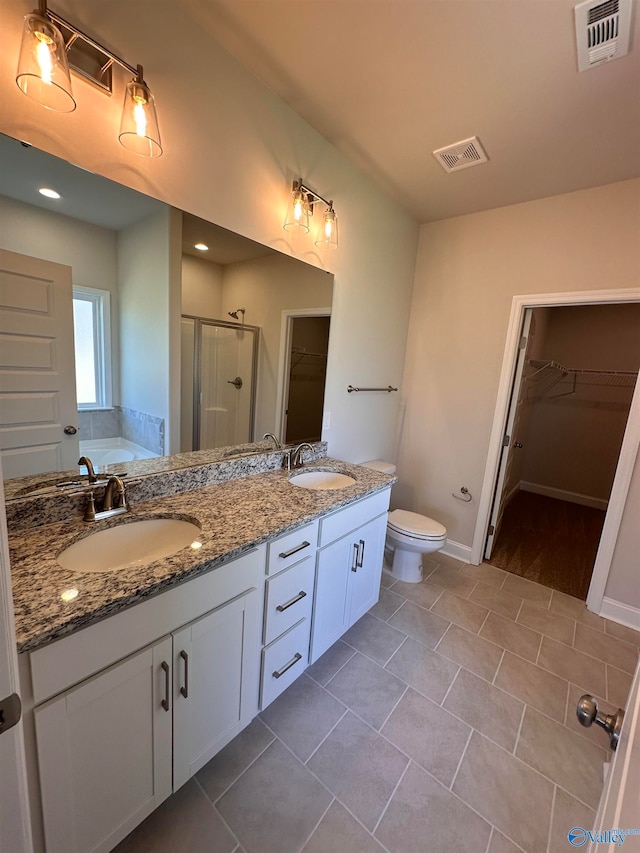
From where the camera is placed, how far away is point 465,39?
1.29 m

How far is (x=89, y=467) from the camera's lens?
1.21 m

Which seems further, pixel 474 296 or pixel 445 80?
pixel 474 296

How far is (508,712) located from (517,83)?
2.74 m

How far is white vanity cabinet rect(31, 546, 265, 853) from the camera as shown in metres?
0.80

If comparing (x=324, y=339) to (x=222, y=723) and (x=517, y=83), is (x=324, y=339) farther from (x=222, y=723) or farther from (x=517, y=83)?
(x=222, y=723)

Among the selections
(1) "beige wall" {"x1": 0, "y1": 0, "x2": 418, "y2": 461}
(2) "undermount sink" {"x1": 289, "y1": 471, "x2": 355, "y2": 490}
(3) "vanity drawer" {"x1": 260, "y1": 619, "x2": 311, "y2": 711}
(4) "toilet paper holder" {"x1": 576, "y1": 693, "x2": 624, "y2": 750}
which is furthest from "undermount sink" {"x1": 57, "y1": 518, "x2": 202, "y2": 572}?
(1) "beige wall" {"x1": 0, "y1": 0, "x2": 418, "y2": 461}

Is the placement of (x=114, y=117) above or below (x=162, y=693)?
above

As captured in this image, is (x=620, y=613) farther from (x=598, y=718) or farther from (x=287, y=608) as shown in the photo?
(x=287, y=608)

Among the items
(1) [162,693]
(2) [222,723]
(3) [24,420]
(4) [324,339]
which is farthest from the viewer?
(4) [324,339]

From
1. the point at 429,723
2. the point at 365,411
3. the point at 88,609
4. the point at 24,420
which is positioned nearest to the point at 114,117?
the point at 24,420

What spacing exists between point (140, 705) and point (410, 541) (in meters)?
1.80

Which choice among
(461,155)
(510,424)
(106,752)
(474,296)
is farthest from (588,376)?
(106,752)

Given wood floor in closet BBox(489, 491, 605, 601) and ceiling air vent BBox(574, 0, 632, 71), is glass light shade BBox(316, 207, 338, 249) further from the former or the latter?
wood floor in closet BBox(489, 491, 605, 601)

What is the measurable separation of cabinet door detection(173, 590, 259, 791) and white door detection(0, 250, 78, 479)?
76cm
